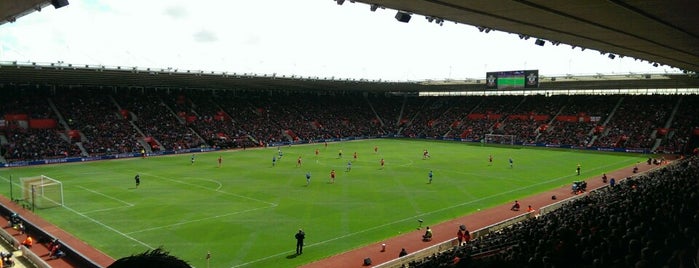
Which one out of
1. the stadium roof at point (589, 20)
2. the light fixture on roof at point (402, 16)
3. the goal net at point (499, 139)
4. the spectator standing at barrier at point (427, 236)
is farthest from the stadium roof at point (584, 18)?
the goal net at point (499, 139)

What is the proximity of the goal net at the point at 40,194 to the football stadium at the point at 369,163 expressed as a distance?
188mm

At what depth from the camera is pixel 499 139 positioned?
268ft

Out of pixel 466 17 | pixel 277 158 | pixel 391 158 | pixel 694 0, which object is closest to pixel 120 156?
pixel 277 158

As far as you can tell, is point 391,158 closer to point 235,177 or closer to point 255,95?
point 235,177

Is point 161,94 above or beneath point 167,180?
above

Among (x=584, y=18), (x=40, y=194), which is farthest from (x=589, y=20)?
(x=40, y=194)

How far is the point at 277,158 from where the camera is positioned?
189ft

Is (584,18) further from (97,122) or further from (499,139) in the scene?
(499,139)

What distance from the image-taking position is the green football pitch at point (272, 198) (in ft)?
77.8

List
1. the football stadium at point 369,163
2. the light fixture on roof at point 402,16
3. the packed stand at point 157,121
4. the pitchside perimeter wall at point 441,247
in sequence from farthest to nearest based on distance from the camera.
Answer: the packed stand at point 157,121 → the pitchside perimeter wall at point 441,247 → the light fixture on roof at point 402,16 → the football stadium at point 369,163

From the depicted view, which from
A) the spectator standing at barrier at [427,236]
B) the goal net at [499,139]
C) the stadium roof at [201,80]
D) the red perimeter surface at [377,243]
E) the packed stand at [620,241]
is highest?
the stadium roof at [201,80]

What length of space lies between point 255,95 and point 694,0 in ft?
265

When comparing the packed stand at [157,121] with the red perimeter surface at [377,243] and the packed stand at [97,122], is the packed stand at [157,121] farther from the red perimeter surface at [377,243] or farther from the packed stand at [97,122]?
the red perimeter surface at [377,243]

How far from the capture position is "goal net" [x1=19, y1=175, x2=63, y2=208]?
3158 cm
